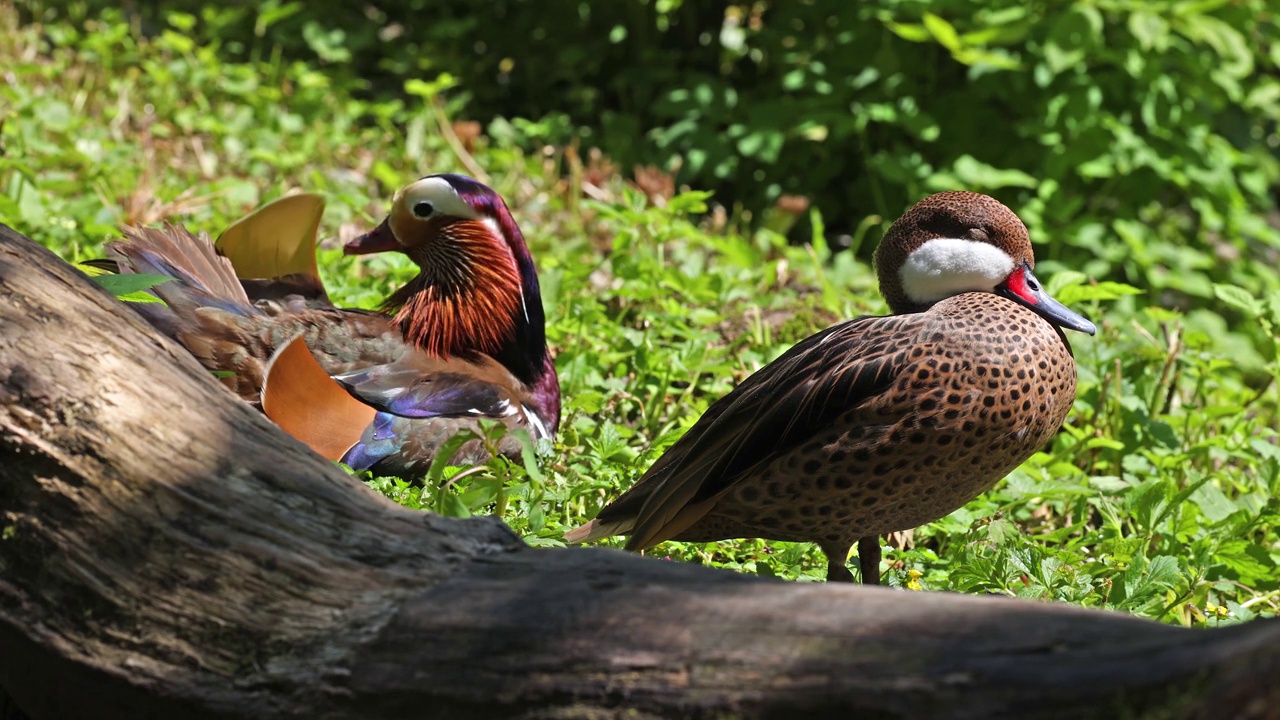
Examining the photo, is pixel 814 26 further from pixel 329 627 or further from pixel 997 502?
pixel 329 627

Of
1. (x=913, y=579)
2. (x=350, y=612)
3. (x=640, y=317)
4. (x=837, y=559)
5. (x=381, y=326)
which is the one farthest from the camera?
(x=640, y=317)

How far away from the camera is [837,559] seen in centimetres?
289

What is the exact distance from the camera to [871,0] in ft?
20.1

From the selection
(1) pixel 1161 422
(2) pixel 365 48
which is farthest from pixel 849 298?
(2) pixel 365 48

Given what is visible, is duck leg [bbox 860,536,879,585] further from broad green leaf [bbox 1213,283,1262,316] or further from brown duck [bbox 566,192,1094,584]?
broad green leaf [bbox 1213,283,1262,316]

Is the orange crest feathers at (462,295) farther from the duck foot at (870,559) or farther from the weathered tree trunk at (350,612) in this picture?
the weathered tree trunk at (350,612)

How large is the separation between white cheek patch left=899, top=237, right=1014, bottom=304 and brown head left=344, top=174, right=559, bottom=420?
1.29 meters

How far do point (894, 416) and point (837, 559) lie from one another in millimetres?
458

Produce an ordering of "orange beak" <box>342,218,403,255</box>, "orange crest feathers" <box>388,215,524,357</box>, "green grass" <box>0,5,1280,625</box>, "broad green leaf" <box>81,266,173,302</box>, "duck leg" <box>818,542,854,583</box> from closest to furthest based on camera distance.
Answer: "broad green leaf" <box>81,266,173,302</box>
"duck leg" <box>818,542,854,583</box>
"green grass" <box>0,5,1280,625</box>
"orange crest feathers" <box>388,215,524,357</box>
"orange beak" <box>342,218,403,255</box>

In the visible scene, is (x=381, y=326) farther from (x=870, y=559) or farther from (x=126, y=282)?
(x=870, y=559)

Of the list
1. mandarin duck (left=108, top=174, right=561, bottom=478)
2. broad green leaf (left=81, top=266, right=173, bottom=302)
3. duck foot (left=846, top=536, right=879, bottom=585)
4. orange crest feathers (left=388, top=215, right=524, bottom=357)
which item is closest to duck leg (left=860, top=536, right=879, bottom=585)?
duck foot (left=846, top=536, right=879, bottom=585)

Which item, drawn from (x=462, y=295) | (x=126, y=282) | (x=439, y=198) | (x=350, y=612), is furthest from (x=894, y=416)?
(x=439, y=198)

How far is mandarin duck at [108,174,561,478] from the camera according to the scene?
3.37 meters

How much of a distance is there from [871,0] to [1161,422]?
2.92 m
